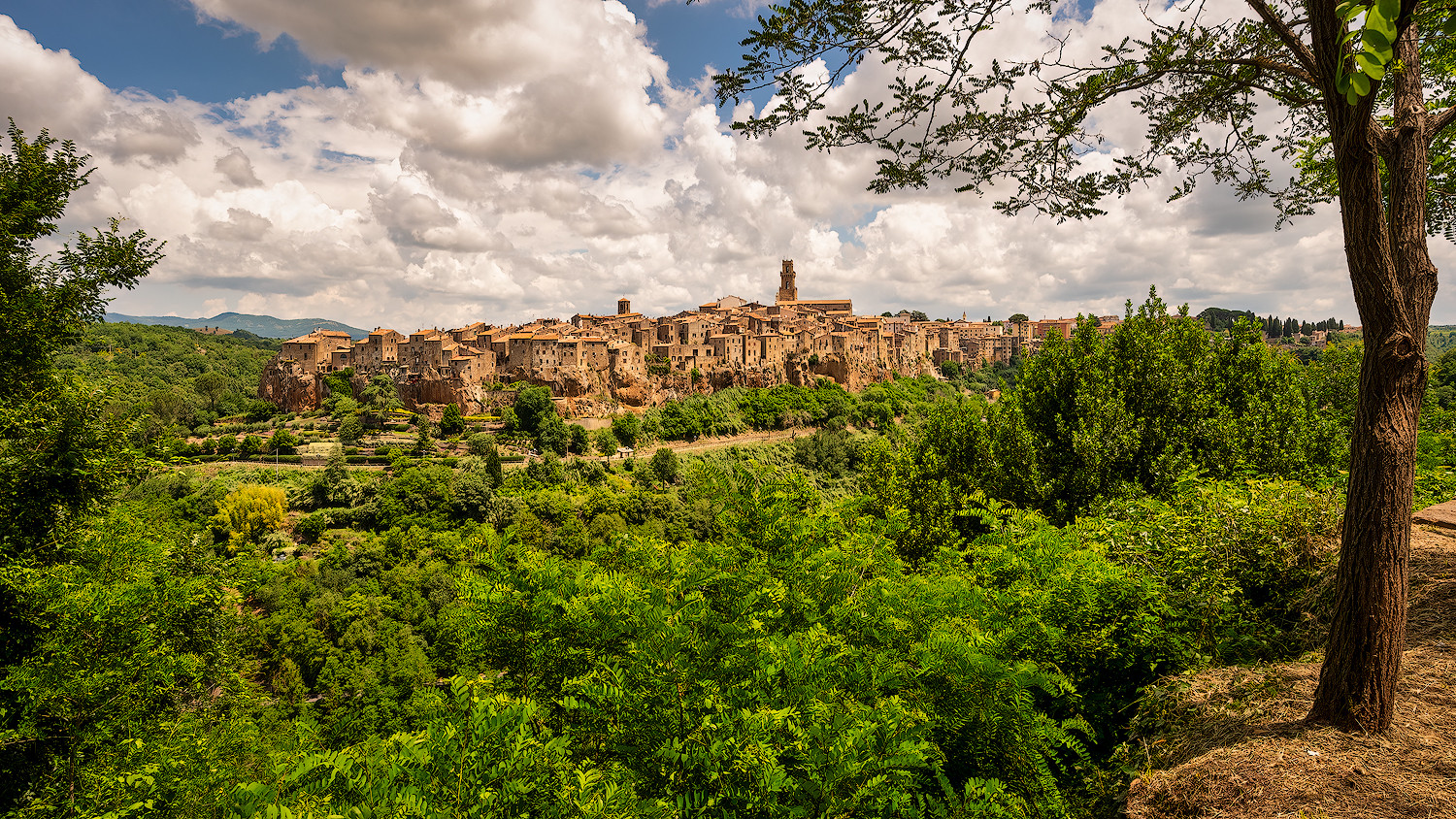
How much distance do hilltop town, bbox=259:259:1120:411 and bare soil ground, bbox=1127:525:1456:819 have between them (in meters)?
61.1

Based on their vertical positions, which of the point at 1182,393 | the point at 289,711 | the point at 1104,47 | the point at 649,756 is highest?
the point at 1104,47

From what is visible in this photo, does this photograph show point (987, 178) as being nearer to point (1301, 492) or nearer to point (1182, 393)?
point (1301, 492)

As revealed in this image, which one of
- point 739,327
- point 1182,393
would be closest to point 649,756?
point 1182,393

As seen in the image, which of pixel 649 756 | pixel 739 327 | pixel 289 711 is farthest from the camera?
pixel 739 327

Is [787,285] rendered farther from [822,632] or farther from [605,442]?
[822,632]

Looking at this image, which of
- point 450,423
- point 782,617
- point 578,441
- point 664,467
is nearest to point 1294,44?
point 782,617

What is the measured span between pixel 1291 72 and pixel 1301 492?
4.22 m

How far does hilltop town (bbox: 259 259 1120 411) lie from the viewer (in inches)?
2459

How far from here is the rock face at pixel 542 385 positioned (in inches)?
2379

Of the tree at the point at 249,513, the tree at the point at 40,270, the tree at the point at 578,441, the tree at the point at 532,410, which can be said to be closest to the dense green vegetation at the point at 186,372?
the tree at the point at 249,513

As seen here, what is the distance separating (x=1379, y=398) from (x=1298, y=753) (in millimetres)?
2005

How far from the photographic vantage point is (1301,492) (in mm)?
5906

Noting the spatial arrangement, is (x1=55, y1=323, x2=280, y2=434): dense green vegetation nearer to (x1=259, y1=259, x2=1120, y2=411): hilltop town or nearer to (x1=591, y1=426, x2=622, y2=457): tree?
(x1=259, y1=259, x2=1120, y2=411): hilltop town

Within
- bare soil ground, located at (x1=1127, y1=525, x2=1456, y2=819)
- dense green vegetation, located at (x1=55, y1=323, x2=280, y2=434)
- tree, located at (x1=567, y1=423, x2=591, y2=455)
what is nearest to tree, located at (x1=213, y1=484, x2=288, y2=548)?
dense green vegetation, located at (x1=55, y1=323, x2=280, y2=434)
